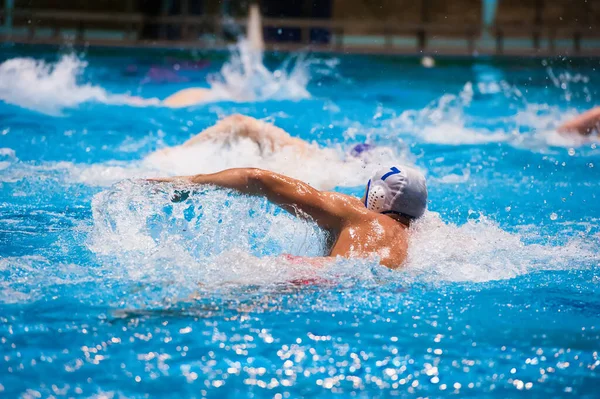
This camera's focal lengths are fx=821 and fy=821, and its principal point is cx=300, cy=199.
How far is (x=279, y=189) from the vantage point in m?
3.75

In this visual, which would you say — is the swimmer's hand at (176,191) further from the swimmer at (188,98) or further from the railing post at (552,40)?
the railing post at (552,40)

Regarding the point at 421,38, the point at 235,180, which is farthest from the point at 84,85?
the point at 235,180

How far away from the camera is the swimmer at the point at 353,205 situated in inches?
147

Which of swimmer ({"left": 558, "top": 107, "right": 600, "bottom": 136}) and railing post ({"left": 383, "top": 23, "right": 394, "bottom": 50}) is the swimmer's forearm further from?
railing post ({"left": 383, "top": 23, "right": 394, "bottom": 50})

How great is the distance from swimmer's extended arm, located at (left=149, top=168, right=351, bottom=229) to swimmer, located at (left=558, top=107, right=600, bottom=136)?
511 cm

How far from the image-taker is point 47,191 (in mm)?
5551

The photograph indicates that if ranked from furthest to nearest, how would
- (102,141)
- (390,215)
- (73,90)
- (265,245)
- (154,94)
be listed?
(154,94) → (73,90) → (102,141) → (265,245) → (390,215)

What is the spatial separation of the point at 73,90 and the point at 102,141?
2.81m

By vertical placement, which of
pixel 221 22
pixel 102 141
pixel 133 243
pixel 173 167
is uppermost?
pixel 221 22

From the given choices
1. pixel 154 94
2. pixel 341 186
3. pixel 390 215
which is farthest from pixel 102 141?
pixel 390 215

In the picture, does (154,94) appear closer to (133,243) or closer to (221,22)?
(221,22)

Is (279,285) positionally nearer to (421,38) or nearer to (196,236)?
(196,236)

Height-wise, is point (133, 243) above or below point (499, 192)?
below

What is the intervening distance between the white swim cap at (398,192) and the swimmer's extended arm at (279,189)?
0.23 metres
